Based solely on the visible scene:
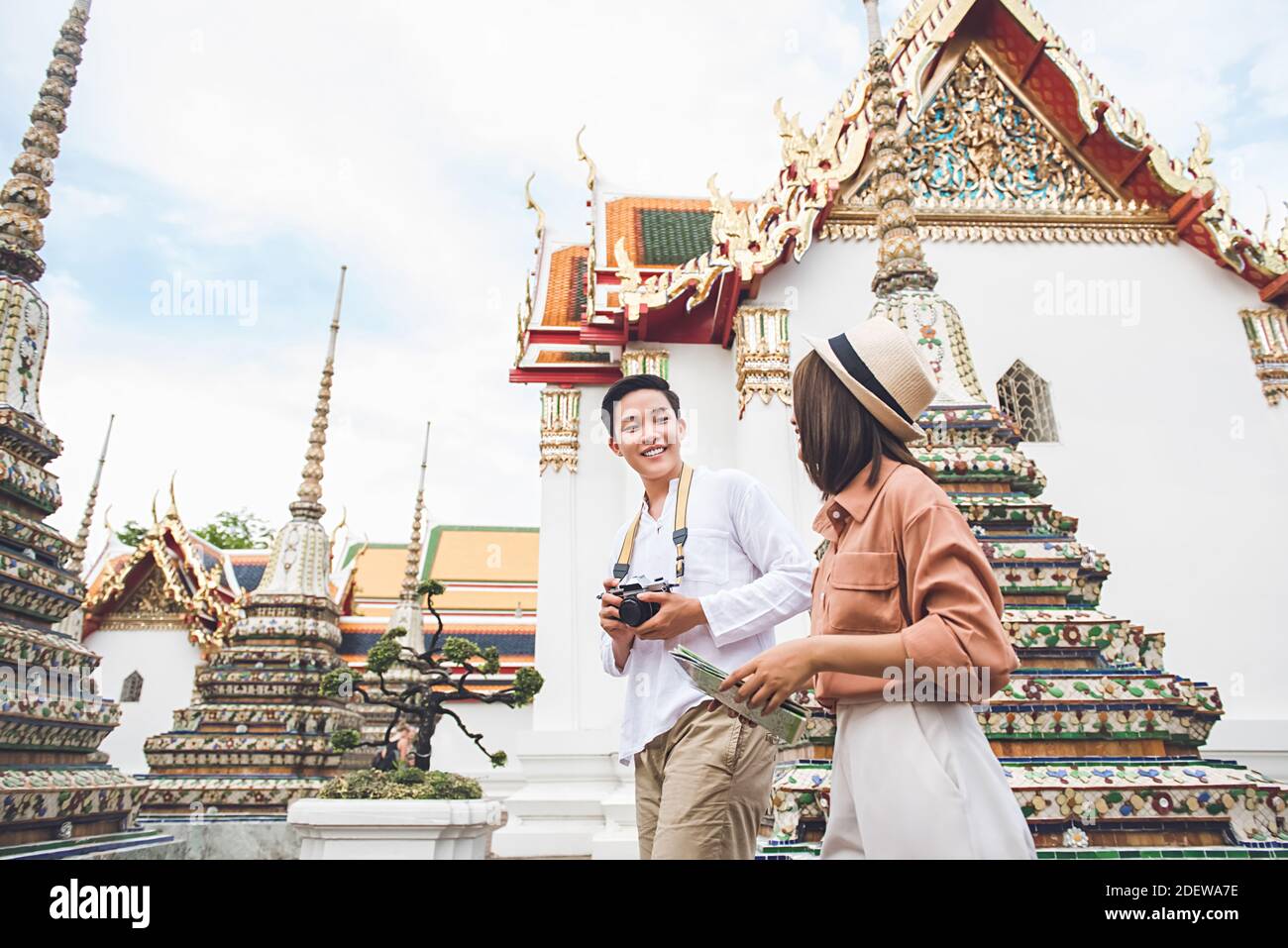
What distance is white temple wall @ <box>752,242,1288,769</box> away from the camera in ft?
19.8

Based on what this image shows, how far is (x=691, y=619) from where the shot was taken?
1506 mm

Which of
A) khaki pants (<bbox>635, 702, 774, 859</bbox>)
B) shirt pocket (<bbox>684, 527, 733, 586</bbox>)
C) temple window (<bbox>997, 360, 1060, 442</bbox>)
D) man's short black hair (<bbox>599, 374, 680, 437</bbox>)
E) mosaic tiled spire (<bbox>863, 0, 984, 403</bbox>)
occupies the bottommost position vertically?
khaki pants (<bbox>635, 702, 774, 859</bbox>)

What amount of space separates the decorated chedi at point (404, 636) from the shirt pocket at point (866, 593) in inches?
274

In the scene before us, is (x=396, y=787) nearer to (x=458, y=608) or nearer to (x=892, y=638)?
(x=892, y=638)

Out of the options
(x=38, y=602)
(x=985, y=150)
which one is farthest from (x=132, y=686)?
(x=985, y=150)

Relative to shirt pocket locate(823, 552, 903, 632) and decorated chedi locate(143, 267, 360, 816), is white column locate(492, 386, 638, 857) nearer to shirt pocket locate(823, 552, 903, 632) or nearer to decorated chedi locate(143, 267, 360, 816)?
decorated chedi locate(143, 267, 360, 816)

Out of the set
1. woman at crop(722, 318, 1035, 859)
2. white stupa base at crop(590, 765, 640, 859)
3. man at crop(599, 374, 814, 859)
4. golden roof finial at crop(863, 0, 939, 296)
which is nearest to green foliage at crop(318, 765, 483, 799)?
white stupa base at crop(590, 765, 640, 859)

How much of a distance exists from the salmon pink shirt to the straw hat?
8cm

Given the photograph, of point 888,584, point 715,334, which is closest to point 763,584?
point 888,584

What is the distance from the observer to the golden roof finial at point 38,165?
381cm

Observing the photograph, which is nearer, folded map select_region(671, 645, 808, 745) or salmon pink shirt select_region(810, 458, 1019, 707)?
salmon pink shirt select_region(810, 458, 1019, 707)

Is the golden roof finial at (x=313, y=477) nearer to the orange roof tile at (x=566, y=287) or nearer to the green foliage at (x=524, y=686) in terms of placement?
the orange roof tile at (x=566, y=287)

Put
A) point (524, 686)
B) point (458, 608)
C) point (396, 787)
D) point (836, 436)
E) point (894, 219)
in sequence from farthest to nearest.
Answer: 1. point (458, 608)
2. point (524, 686)
3. point (396, 787)
4. point (894, 219)
5. point (836, 436)

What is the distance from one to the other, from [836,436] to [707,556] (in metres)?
0.51
